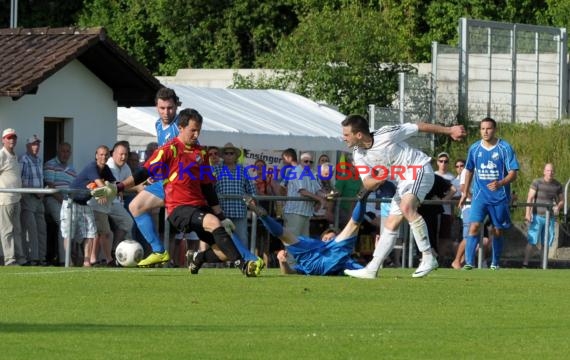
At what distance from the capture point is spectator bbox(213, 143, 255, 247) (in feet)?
70.7

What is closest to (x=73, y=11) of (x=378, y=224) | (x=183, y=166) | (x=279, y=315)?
(x=378, y=224)

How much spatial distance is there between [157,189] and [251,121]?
39.3 ft

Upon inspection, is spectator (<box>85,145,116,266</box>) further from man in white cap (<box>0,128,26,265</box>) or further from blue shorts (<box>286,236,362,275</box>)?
blue shorts (<box>286,236,362,275</box>)

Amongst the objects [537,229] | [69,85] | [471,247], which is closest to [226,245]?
[471,247]

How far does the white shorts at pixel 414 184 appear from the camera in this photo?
16.4 metres

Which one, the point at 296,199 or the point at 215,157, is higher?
the point at 215,157

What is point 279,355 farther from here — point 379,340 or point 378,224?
point 378,224

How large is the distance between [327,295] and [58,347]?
4.51 metres

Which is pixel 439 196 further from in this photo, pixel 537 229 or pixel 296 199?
pixel 296 199

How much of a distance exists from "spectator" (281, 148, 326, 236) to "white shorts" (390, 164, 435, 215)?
5880 millimetres

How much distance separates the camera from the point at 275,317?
458 inches

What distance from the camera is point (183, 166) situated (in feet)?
51.7

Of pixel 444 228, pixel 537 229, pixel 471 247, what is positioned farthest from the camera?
pixel 537 229

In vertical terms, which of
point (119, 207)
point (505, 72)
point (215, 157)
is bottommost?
point (119, 207)
